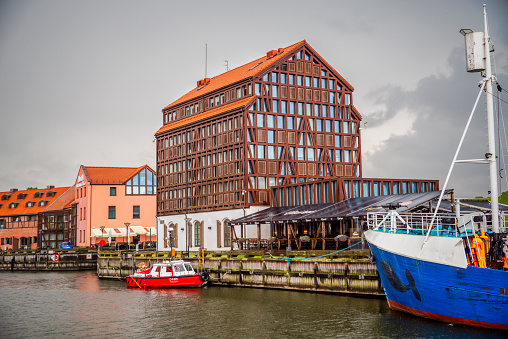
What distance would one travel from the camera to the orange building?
127200 millimetres

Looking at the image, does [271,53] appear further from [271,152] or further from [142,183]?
[142,183]

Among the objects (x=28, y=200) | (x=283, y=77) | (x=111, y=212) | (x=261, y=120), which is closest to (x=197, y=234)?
(x=261, y=120)

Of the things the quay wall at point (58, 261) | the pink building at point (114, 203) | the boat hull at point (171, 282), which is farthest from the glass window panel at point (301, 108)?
the boat hull at point (171, 282)

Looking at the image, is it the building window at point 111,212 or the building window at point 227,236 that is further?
the building window at point 111,212

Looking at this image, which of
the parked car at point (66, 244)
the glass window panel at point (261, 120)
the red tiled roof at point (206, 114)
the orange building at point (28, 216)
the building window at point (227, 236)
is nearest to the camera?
the building window at point (227, 236)

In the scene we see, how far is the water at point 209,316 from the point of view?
32.4m

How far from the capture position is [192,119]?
315ft

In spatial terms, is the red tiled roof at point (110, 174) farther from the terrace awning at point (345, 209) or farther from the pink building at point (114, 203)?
the terrace awning at point (345, 209)

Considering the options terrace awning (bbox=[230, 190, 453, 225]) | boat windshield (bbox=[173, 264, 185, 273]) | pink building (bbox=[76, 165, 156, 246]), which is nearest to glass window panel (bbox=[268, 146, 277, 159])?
terrace awning (bbox=[230, 190, 453, 225])

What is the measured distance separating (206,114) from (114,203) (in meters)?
32.3

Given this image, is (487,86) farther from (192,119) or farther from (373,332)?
(192,119)

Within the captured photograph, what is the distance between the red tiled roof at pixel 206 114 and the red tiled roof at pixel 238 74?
340 centimetres

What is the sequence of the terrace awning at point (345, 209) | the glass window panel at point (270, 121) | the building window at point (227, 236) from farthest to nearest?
1. the glass window panel at point (270, 121)
2. the building window at point (227, 236)
3. the terrace awning at point (345, 209)

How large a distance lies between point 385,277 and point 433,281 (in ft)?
17.0
